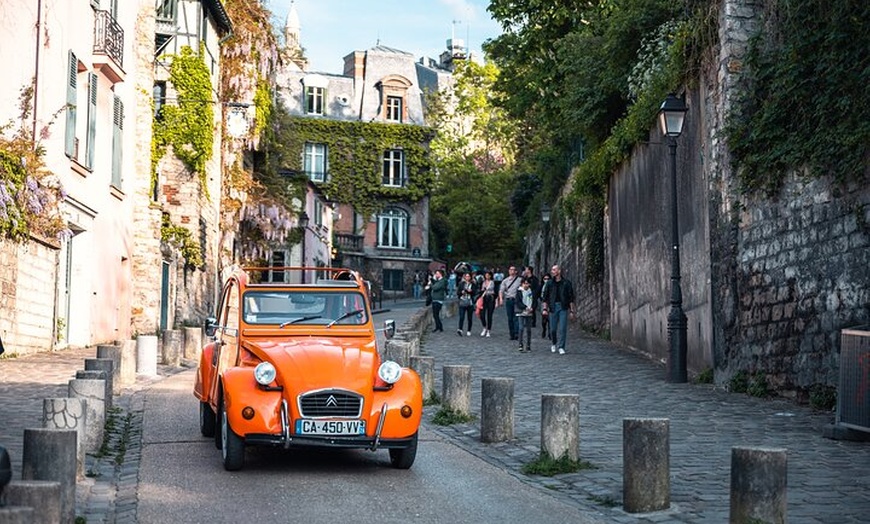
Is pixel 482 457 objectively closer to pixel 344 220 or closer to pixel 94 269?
pixel 94 269

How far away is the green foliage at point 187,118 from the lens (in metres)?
34.1

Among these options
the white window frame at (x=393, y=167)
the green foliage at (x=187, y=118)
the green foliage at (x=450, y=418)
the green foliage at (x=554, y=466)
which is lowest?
the green foliage at (x=554, y=466)

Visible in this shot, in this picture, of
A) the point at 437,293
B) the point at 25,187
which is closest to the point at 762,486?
the point at 25,187

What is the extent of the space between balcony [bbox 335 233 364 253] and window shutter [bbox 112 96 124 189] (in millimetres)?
39074

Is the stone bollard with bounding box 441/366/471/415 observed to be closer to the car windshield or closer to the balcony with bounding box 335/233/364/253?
the car windshield

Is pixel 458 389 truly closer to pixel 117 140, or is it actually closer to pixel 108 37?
pixel 108 37

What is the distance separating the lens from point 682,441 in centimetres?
1148

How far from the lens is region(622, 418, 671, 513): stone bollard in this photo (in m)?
8.24

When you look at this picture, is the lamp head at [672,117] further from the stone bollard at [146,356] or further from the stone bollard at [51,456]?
the stone bollard at [51,456]

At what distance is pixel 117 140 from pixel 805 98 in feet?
59.4

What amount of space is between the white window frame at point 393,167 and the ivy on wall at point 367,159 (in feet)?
1.00

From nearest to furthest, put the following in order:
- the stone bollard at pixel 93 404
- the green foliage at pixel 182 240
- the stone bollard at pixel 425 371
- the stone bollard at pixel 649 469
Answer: the stone bollard at pixel 649 469
the stone bollard at pixel 93 404
the stone bollard at pixel 425 371
the green foliage at pixel 182 240

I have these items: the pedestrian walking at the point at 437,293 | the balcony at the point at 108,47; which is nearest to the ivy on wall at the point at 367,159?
the pedestrian walking at the point at 437,293

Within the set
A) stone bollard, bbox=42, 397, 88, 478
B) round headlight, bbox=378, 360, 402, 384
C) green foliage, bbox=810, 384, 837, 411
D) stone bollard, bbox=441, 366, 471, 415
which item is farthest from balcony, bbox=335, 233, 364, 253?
→ stone bollard, bbox=42, 397, 88, 478
